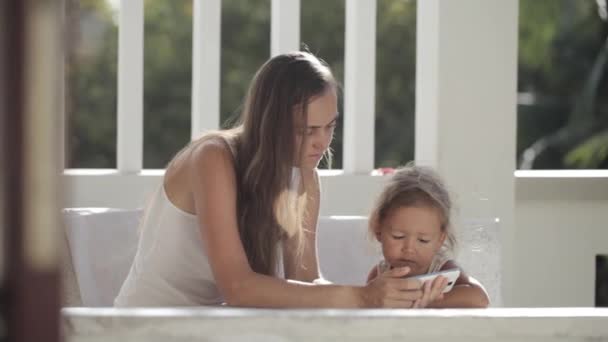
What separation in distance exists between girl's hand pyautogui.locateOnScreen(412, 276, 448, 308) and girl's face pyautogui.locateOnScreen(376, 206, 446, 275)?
0.82 feet

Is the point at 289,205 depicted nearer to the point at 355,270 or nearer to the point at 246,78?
the point at 355,270

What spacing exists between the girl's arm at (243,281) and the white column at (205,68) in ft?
4.44

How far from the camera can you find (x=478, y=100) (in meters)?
3.74

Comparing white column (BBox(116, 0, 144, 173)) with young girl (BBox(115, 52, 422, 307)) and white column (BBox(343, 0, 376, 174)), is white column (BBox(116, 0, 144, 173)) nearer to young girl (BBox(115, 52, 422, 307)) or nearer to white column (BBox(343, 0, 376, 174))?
white column (BBox(343, 0, 376, 174))

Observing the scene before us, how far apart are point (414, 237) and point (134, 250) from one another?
90 cm

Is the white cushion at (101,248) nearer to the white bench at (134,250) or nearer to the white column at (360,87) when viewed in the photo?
the white bench at (134,250)

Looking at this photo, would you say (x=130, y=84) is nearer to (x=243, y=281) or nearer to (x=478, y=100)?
(x=478, y=100)

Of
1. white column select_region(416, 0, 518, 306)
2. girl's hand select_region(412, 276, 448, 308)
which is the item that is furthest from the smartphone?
white column select_region(416, 0, 518, 306)

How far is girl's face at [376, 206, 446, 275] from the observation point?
2.63 metres

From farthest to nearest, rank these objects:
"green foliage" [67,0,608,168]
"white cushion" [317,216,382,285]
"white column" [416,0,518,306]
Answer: "green foliage" [67,0,608,168] < "white column" [416,0,518,306] < "white cushion" [317,216,382,285]

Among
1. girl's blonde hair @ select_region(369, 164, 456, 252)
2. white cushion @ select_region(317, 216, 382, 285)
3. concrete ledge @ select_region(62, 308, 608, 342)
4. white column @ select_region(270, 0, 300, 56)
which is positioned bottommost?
white cushion @ select_region(317, 216, 382, 285)

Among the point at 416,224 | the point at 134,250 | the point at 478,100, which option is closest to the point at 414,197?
the point at 416,224

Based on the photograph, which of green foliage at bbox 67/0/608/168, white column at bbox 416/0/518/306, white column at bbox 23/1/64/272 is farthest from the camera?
green foliage at bbox 67/0/608/168

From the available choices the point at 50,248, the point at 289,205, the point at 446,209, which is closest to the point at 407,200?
the point at 446,209
